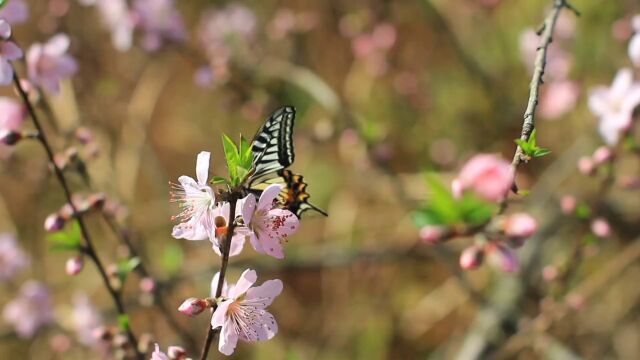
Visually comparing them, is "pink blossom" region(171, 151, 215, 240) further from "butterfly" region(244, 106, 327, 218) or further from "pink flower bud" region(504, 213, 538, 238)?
"pink flower bud" region(504, 213, 538, 238)

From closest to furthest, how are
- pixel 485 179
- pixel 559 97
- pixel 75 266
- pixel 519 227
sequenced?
pixel 519 227, pixel 75 266, pixel 485 179, pixel 559 97

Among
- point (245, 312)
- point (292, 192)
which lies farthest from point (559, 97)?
point (245, 312)

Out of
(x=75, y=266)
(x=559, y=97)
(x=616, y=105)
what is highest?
(x=559, y=97)

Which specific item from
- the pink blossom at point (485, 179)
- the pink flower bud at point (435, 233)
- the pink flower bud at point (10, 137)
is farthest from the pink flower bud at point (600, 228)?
the pink flower bud at point (10, 137)

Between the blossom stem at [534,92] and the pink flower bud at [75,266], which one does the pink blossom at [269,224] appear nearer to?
the blossom stem at [534,92]

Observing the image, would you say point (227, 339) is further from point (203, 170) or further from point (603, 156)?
point (603, 156)

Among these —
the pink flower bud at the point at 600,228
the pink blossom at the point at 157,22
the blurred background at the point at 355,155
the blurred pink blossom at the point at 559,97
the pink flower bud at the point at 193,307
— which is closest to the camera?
the pink flower bud at the point at 193,307
